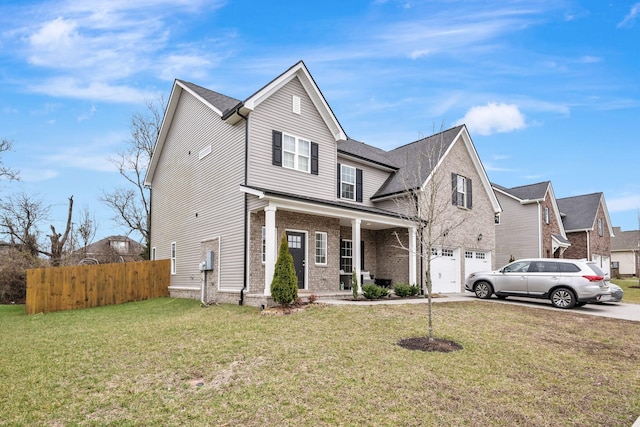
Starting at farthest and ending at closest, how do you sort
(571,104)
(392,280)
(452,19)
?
(392,280) < (571,104) < (452,19)

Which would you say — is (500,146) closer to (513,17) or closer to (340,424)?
(513,17)

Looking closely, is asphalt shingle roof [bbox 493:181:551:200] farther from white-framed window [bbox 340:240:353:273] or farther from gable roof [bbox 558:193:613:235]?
white-framed window [bbox 340:240:353:273]

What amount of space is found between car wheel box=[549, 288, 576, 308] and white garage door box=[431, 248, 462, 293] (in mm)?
5031

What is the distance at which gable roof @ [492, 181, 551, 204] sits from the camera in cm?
2662

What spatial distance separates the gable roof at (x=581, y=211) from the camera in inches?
1259

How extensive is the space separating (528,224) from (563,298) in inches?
560

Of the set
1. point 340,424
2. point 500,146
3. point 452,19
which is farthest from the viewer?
point 500,146

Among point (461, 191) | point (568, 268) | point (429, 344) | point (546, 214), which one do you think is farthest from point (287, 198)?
point (546, 214)

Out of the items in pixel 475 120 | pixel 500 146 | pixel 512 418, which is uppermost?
pixel 475 120

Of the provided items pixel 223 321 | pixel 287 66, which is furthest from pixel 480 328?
pixel 287 66

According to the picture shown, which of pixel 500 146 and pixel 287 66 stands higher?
pixel 287 66

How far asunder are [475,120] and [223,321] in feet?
58.0

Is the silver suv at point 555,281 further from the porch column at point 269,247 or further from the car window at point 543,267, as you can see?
the porch column at point 269,247

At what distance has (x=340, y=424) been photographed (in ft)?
13.8
